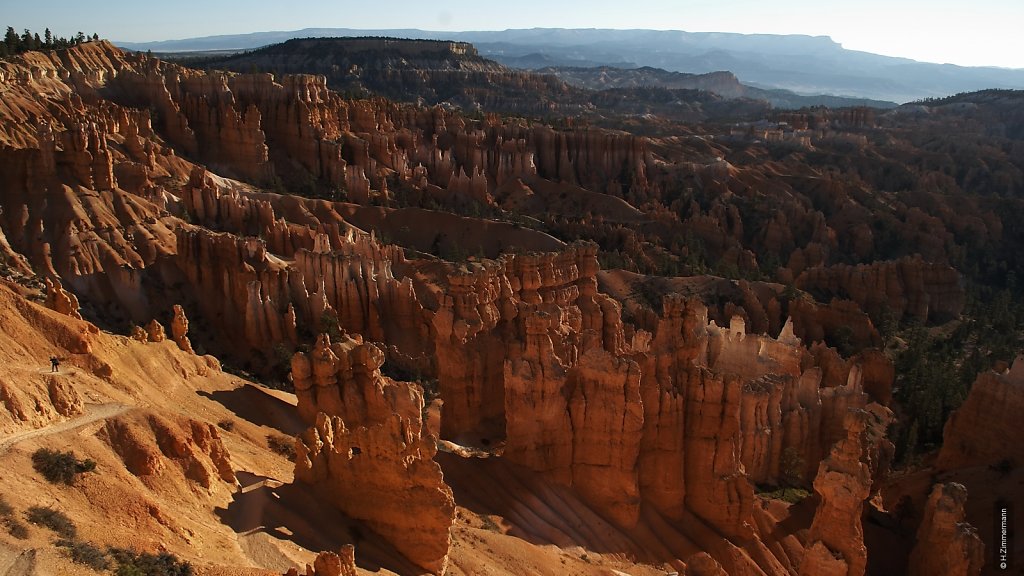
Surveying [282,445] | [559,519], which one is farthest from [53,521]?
[559,519]

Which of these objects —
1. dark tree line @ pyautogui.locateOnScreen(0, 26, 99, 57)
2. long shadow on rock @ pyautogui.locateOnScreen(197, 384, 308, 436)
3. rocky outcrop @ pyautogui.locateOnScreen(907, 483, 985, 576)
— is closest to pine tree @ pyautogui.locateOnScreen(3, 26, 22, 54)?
dark tree line @ pyautogui.locateOnScreen(0, 26, 99, 57)

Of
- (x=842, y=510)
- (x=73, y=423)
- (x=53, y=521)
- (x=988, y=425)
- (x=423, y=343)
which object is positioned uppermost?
(x=73, y=423)

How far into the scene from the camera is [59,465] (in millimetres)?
11336

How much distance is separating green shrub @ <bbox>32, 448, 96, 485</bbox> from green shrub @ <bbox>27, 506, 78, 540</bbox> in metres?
0.82

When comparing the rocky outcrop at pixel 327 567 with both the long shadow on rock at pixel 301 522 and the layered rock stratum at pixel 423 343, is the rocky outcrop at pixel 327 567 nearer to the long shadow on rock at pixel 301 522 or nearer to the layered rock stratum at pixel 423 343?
the layered rock stratum at pixel 423 343

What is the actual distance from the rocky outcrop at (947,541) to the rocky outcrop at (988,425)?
27.2 feet

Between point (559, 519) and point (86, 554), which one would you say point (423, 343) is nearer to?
point (559, 519)

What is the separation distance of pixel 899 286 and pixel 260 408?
148 feet

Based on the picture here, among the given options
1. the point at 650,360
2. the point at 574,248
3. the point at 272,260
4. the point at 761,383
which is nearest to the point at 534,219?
the point at 272,260

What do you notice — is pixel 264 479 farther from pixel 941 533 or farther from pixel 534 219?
pixel 534 219

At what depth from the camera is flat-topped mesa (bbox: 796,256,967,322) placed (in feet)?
171

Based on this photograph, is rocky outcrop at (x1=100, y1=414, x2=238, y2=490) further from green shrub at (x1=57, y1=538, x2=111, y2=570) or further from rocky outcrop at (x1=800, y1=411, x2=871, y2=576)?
rocky outcrop at (x1=800, y1=411, x2=871, y2=576)

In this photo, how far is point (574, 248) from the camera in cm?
3027

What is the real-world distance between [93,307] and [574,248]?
61.2ft
